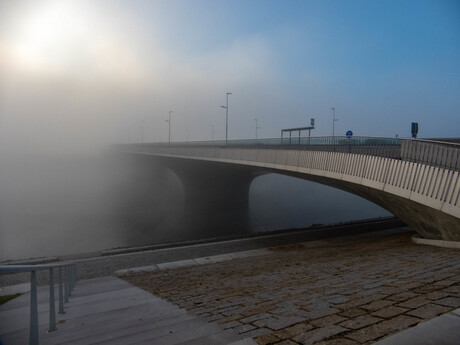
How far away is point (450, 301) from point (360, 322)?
4.32 ft

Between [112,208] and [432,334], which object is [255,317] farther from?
[112,208]

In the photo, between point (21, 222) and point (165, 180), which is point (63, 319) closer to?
point (21, 222)

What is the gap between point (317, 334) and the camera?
3.16 m

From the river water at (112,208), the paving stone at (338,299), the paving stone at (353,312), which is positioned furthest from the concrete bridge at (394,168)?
the river water at (112,208)

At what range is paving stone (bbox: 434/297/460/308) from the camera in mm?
3685

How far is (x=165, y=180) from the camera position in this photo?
6525cm

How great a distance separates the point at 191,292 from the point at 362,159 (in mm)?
8941

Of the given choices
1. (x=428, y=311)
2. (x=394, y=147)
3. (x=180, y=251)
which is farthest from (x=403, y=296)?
(x=180, y=251)

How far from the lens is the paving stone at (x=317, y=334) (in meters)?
3.04

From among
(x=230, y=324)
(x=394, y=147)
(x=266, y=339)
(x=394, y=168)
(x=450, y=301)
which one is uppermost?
(x=394, y=147)

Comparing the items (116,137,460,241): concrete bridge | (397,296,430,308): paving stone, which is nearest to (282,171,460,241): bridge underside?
(116,137,460,241): concrete bridge

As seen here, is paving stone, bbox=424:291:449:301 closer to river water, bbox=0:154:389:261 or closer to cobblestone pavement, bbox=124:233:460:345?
cobblestone pavement, bbox=124:233:460:345

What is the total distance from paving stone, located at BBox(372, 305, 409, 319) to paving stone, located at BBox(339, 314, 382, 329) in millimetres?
123

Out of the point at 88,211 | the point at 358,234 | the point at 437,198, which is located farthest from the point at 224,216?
the point at 437,198
